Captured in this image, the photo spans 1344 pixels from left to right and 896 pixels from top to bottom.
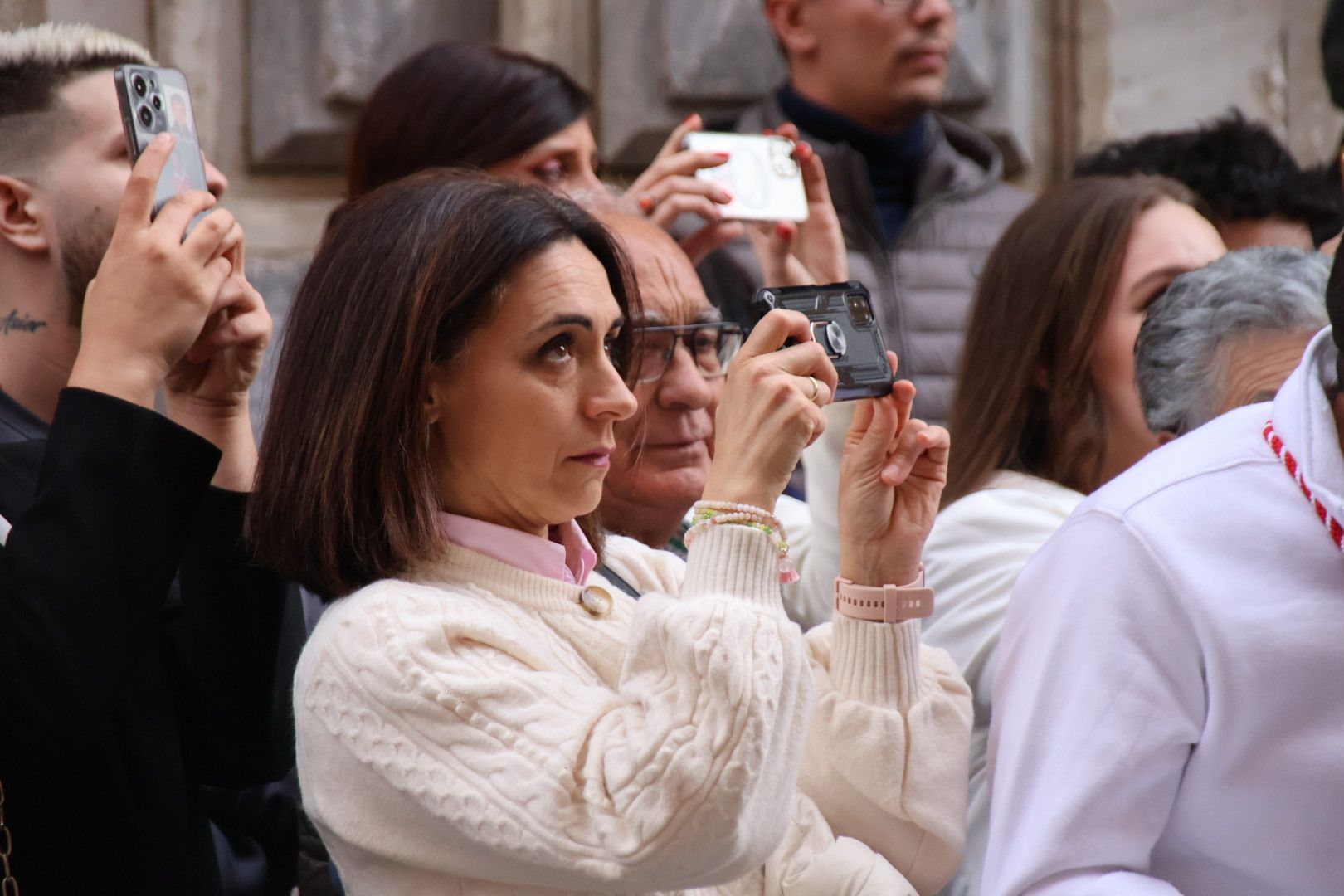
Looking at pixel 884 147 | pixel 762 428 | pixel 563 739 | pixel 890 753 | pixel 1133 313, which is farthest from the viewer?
pixel 884 147

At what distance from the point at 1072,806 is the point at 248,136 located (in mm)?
2837

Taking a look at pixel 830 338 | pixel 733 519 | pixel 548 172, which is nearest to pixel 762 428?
pixel 733 519

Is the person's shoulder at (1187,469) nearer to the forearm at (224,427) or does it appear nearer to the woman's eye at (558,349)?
the woman's eye at (558,349)

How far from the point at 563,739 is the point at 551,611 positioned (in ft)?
0.71

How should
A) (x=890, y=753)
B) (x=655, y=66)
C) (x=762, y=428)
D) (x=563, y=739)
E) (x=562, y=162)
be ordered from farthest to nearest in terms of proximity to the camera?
(x=655, y=66), (x=562, y=162), (x=890, y=753), (x=762, y=428), (x=563, y=739)

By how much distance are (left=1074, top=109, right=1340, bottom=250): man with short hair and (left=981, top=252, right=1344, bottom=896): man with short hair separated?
2010 millimetres

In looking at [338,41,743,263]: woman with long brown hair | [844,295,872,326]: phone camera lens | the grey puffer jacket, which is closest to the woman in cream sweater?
[844,295,872,326]: phone camera lens

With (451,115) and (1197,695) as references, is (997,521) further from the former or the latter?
(451,115)

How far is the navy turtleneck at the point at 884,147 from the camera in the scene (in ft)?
11.9

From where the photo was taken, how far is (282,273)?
384 cm

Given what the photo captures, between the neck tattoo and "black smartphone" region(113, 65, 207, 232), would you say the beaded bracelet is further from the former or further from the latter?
the neck tattoo

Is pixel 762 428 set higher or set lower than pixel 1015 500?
higher

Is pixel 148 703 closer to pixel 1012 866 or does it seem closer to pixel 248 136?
pixel 1012 866

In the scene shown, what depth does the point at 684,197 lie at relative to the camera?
9.74ft
